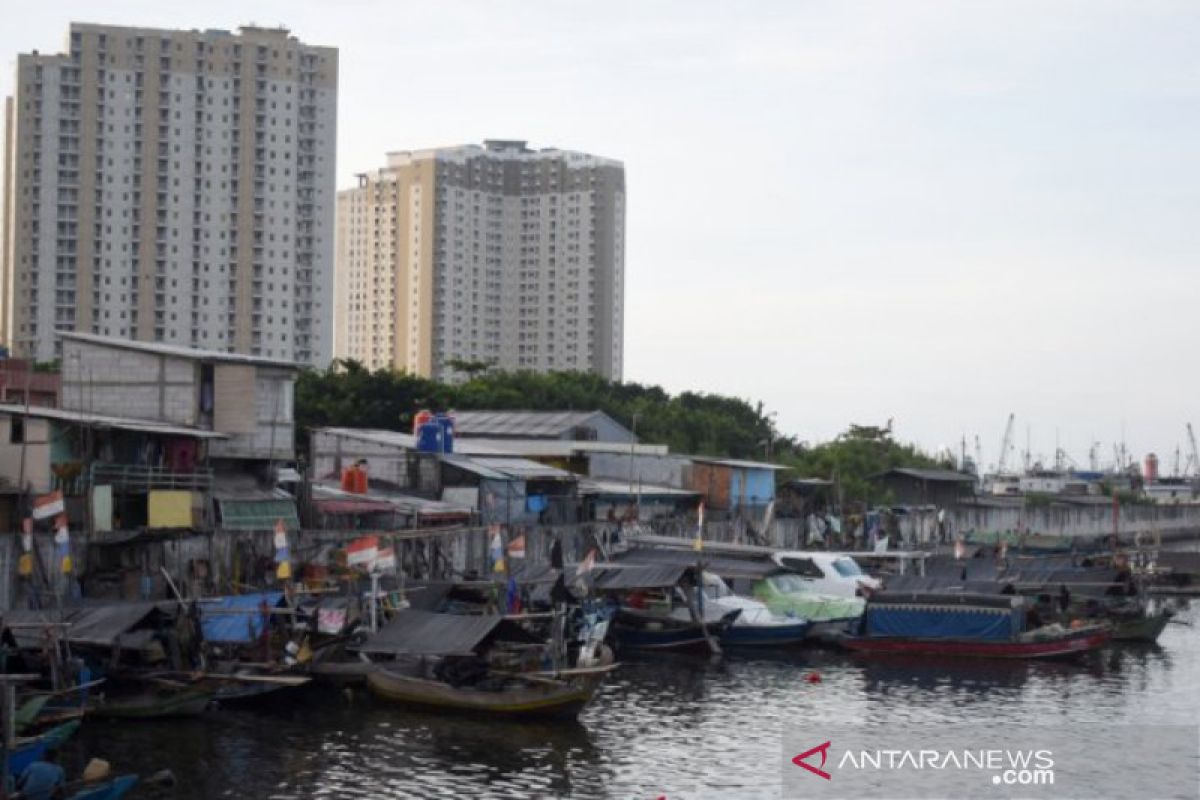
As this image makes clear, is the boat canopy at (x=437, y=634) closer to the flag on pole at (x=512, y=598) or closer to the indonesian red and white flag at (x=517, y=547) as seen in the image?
the flag on pole at (x=512, y=598)

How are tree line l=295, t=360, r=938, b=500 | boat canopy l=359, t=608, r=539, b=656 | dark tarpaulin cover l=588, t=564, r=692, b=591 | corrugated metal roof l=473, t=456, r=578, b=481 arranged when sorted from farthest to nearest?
1. tree line l=295, t=360, r=938, b=500
2. corrugated metal roof l=473, t=456, r=578, b=481
3. dark tarpaulin cover l=588, t=564, r=692, b=591
4. boat canopy l=359, t=608, r=539, b=656

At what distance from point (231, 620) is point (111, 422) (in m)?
9.86

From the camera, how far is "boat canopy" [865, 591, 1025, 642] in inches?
1804

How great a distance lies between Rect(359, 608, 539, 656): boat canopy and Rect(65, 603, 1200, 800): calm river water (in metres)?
1.55

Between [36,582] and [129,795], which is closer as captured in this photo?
[129,795]

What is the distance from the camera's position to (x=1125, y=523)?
114500mm

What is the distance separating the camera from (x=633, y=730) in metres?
34.1

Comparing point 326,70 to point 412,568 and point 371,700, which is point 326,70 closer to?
point 412,568

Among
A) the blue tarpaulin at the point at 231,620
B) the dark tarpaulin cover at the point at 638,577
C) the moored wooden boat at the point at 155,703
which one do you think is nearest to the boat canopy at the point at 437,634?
the blue tarpaulin at the point at 231,620

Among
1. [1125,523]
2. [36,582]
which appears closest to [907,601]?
[36,582]

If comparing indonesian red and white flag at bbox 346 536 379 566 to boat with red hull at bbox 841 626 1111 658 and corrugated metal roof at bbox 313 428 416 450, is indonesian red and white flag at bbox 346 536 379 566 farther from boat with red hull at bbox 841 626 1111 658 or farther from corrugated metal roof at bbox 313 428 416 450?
corrugated metal roof at bbox 313 428 416 450

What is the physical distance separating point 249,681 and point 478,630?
491cm

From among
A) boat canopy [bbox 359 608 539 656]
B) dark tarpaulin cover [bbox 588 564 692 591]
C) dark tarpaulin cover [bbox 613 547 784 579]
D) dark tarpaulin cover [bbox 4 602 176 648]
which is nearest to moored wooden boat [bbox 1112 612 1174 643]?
dark tarpaulin cover [bbox 613 547 784 579]

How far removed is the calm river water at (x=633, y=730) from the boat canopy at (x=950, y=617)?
1142 millimetres
